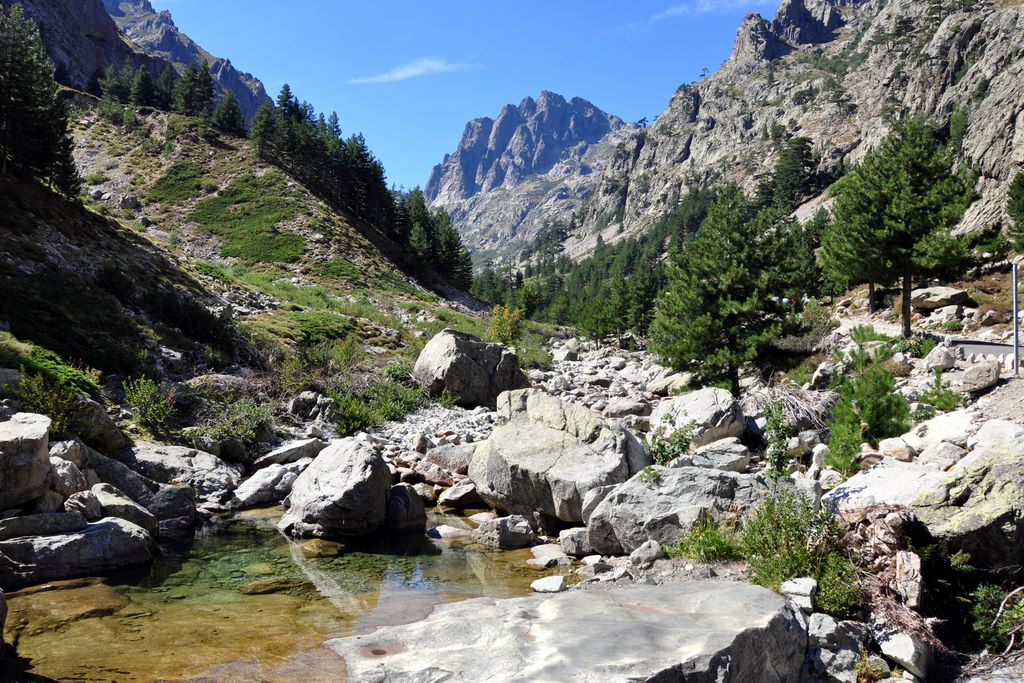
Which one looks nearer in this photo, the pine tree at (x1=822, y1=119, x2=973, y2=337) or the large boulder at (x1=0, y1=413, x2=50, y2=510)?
the large boulder at (x1=0, y1=413, x2=50, y2=510)

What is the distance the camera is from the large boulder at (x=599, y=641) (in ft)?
15.1

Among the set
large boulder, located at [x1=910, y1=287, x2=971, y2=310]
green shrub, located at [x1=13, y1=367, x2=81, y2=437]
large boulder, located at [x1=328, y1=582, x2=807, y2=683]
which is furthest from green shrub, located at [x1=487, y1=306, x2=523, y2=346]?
large boulder, located at [x1=328, y1=582, x2=807, y2=683]

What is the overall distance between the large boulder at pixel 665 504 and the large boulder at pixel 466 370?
562 inches

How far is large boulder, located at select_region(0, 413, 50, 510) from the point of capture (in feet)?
28.3

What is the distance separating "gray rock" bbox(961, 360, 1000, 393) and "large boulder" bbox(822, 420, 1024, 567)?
5798 millimetres

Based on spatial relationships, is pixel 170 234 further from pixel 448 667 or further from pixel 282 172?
pixel 448 667

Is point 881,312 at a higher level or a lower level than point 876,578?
higher

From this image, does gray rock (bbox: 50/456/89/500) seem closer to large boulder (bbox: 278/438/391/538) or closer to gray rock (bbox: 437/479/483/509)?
large boulder (bbox: 278/438/391/538)

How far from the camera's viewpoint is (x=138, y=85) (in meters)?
80.2

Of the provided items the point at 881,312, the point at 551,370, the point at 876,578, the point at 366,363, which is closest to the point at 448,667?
the point at 876,578

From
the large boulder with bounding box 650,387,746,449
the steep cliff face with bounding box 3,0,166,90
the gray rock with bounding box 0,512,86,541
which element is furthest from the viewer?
the steep cliff face with bounding box 3,0,166,90

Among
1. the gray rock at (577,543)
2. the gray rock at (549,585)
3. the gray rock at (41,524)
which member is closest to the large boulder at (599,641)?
the gray rock at (549,585)

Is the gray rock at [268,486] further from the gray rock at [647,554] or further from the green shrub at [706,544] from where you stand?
the green shrub at [706,544]

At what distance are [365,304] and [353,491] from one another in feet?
101
